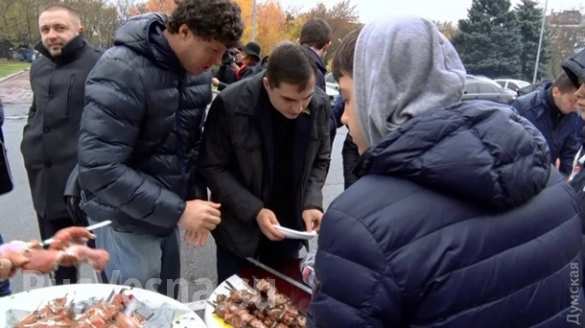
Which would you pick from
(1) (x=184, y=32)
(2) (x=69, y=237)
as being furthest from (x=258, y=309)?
(1) (x=184, y=32)

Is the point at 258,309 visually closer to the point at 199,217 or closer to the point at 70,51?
the point at 199,217

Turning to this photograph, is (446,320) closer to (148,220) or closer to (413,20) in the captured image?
(413,20)

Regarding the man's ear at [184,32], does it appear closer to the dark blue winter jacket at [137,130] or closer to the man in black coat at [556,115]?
the dark blue winter jacket at [137,130]

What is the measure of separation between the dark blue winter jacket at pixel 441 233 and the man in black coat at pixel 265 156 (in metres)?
1.34

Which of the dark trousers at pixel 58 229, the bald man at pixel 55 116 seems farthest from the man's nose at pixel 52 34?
the dark trousers at pixel 58 229

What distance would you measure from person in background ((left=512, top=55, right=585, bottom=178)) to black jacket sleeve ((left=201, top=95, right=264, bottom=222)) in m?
2.22

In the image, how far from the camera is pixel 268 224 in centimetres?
230

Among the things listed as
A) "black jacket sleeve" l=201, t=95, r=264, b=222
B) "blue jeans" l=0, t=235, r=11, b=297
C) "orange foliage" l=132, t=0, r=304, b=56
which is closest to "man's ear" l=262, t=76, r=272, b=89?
"black jacket sleeve" l=201, t=95, r=264, b=222

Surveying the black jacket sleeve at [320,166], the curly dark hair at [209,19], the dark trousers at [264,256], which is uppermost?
the curly dark hair at [209,19]

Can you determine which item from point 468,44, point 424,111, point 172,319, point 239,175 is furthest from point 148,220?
point 468,44

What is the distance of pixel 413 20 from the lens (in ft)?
3.75

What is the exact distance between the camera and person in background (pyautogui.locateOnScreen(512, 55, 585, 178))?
3.39 m

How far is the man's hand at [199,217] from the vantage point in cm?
199

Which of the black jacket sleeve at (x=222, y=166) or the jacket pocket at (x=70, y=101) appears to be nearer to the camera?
the black jacket sleeve at (x=222, y=166)
